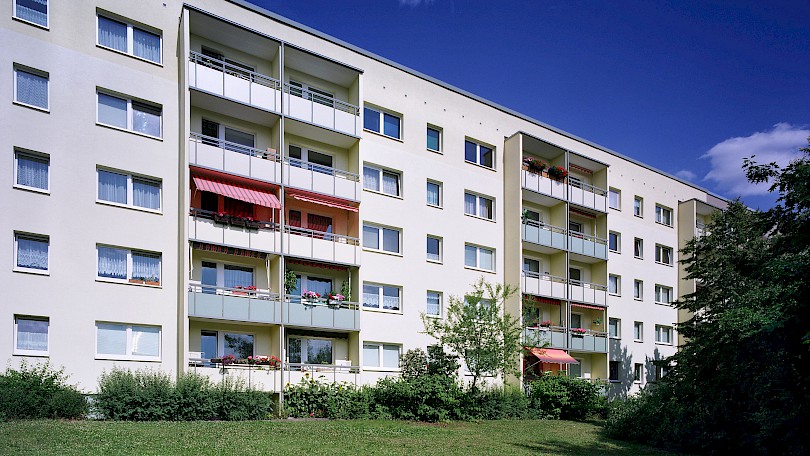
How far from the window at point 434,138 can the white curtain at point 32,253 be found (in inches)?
724

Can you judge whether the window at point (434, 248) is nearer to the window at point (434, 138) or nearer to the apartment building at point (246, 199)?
the apartment building at point (246, 199)

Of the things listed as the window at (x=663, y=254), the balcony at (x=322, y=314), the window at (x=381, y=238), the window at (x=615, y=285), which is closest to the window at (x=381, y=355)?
the balcony at (x=322, y=314)

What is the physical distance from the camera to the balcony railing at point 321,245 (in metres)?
26.4

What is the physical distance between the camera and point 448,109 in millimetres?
34188

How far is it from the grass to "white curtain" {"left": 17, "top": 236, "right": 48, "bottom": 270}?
583 centimetres

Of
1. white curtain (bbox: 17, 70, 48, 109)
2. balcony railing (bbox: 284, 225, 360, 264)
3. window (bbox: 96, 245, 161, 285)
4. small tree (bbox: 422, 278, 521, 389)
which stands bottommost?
small tree (bbox: 422, 278, 521, 389)

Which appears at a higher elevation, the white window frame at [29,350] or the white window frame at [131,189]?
the white window frame at [131,189]

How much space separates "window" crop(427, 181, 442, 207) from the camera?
33131mm

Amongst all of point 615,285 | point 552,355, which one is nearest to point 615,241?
point 615,285

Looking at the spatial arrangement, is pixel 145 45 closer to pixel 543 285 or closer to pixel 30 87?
pixel 30 87

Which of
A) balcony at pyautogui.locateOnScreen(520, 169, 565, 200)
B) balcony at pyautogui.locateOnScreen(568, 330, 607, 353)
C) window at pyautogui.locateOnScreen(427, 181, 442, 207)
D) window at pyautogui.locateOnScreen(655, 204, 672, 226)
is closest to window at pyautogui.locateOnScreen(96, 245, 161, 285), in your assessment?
window at pyautogui.locateOnScreen(427, 181, 442, 207)

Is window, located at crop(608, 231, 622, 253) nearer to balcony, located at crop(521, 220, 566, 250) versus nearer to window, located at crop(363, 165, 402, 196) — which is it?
balcony, located at crop(521, 220, 566, 250)

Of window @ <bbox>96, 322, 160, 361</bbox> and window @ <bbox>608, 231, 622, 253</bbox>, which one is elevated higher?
window @ <bbox>608, 231, 622, 253</bbox>

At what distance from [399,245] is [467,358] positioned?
6.96 meters
